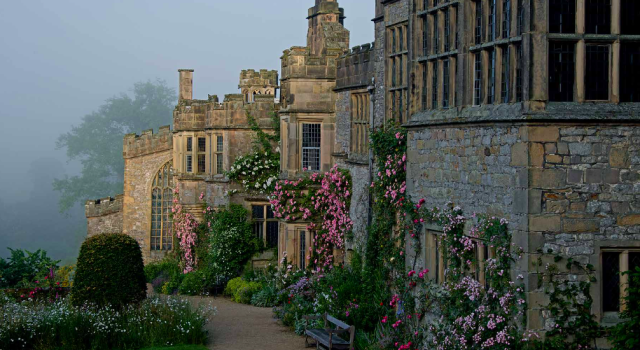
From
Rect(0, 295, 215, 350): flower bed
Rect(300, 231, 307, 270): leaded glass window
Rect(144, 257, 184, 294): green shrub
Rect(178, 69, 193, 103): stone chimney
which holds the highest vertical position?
Rect(178, 69, 193, 103): stone chimney

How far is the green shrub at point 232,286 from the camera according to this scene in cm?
2281

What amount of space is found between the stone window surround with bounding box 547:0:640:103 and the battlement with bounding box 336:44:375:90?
818 centimetres

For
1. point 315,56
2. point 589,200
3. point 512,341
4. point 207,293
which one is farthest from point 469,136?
point 207,293

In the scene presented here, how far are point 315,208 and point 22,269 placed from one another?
26.4 feet

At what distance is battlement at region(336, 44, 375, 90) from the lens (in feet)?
56.8

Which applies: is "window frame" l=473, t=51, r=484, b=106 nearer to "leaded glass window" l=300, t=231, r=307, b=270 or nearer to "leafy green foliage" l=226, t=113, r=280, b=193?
"leaded glass window" l=300, t=231, r=307, b=270

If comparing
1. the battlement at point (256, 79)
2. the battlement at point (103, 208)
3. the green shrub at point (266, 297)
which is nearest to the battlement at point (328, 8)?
the green shrub at point (266, 297)

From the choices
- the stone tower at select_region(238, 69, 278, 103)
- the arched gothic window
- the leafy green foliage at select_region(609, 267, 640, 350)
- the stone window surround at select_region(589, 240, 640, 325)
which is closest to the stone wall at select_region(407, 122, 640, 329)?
the stone window surround at select_region(589, 240, 640, 325)

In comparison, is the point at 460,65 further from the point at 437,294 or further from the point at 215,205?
the point at 215,205

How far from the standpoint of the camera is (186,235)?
94.2 feet

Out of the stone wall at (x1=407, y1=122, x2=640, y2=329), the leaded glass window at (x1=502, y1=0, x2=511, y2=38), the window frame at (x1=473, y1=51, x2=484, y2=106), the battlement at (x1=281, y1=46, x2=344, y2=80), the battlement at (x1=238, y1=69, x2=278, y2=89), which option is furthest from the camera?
the battlement at (x1=238, y1=69, x2=278, y2=89)

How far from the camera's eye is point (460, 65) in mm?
10617

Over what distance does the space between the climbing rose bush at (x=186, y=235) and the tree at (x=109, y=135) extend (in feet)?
129

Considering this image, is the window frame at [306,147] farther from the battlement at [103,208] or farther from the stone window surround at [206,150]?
the battlement at [103,208]
